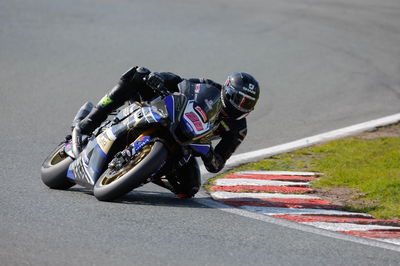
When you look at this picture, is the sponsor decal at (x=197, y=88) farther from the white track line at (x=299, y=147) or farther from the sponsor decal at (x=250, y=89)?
the white track line at (x=299, y=147)

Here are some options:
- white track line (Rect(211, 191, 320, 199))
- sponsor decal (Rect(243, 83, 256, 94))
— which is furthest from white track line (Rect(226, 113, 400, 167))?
sponsor decal (Rect(243, 83, 256, 94))

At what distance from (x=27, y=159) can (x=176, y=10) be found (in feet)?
32.1

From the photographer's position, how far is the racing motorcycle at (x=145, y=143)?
6277 millimetres

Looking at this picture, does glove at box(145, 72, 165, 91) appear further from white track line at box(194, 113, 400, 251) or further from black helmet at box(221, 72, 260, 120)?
white track line at box(194, 113, 400, 251)

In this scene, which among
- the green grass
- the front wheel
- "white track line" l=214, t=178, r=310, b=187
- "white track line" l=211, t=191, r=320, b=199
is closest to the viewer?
the front wheel

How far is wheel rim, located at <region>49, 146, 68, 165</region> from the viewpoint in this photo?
24.2ft

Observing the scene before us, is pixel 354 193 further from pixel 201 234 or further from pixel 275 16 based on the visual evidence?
pixel 275 16

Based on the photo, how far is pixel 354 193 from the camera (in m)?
7.99

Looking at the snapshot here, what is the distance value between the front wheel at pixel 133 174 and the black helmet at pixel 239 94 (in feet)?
2.97

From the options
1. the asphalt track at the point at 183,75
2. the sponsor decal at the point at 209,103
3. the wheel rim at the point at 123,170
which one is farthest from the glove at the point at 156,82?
the asphalt track at the point at 183,75

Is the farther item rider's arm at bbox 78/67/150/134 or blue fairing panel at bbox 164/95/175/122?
rider's arm at bbox 78/67/150/134

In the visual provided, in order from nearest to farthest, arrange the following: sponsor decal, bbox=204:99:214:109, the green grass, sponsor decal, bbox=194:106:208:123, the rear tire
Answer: sponsor decal, bbox=194:106:208:123
sponsor decal, bbox=204:99:214:109
the rear tire
the green grass

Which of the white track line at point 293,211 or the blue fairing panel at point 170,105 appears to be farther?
the white track line at point 293,211

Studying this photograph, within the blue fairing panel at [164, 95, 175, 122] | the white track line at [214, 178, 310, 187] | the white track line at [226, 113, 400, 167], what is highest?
the blue fairing panel at [164, 95, 175, 122]
